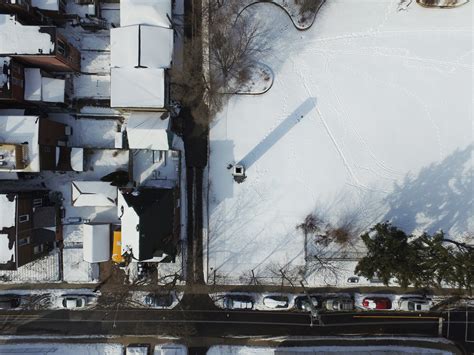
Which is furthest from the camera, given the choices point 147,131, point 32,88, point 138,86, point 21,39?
point 147,131

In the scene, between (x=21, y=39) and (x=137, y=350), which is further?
(x=137, y=350)

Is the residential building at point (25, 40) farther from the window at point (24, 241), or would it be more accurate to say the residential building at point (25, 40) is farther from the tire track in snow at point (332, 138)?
the tire track in snow at point (332, 138)

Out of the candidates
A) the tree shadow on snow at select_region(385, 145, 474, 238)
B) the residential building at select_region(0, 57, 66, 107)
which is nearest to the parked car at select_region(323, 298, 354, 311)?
the tree shadow on snow at select_region(385, 145, 474, 238)

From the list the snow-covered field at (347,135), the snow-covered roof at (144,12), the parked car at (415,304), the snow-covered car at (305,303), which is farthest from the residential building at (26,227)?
the parked car at (415,304)

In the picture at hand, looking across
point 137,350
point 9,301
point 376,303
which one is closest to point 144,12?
point 9,301

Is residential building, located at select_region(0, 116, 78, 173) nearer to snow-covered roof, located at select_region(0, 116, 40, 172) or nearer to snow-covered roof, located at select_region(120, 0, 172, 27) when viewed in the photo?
snow-covered roof, located at select_region(0, 116, 40, 172)

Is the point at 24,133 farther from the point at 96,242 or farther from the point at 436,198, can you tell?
the point at 436,198
